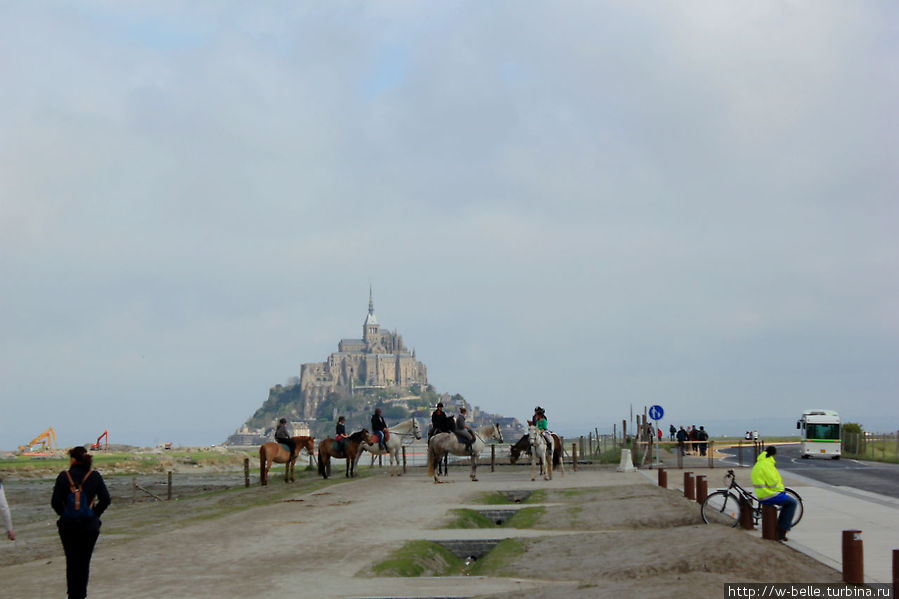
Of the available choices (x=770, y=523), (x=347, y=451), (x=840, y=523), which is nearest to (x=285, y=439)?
(x=347, y=451)

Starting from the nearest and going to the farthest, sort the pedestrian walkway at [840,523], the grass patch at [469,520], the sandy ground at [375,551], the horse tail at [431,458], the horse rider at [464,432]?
the sandy ground at [375,551] → the pedestrian walkway at [840,523] → the grass patch at [469,520] → the horse rider at [464,432] → the horse tail at [431,458]

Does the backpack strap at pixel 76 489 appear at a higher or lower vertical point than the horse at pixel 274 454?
higher

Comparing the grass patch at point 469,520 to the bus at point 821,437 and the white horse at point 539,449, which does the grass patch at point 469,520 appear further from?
the bus at point 821,437

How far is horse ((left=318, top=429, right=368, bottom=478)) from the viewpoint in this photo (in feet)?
129

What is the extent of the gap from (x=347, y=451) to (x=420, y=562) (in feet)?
77.1

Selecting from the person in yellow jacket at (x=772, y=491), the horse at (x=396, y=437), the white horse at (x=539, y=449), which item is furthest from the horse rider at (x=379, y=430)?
the person in yellow jacket at (x=772, y=491)

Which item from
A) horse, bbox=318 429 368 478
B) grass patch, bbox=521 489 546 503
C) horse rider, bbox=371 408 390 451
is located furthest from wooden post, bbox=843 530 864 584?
horse, bbox=318 429 368 478

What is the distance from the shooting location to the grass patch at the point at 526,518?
21562mm

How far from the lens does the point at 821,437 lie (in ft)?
182

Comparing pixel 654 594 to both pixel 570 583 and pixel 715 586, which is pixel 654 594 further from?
pixel 570 583

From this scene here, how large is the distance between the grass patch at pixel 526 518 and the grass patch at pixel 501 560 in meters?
3.03

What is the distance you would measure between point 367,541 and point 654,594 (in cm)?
834

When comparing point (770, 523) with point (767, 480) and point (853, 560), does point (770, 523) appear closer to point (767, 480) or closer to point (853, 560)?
point (767, 480)

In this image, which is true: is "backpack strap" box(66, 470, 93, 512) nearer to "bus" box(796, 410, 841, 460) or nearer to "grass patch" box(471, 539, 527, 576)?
"grass patch" box(471, 539, 527, 576)
